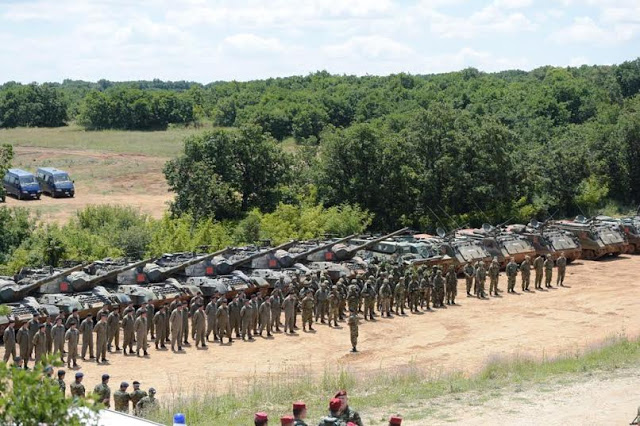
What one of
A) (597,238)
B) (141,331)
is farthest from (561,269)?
(141,331)

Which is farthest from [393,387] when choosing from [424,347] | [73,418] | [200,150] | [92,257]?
[200,150]

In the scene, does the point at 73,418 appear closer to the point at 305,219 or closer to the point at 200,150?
the point at 305,219

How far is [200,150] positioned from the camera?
3553 centimetres

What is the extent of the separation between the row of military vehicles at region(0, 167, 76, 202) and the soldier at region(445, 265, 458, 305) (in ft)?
84.2

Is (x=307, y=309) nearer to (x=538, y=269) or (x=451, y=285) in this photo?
(x=451, y=285)

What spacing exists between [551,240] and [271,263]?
413 inches

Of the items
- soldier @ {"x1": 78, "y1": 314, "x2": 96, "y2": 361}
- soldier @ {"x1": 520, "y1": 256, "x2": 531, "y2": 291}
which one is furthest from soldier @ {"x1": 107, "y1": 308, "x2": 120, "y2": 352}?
soldier @ {"x1": 520, "y1": 256, "x2": 531, "y2": 291}

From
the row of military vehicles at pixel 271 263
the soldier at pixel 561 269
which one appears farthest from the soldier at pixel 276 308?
the soldier at pixel 561 269

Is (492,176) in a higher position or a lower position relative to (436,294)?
higher

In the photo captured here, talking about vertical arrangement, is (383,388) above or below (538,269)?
below

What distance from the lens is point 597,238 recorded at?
33344mm

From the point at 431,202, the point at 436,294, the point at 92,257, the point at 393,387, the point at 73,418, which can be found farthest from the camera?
the point at 431,202

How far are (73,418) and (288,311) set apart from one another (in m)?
15.3

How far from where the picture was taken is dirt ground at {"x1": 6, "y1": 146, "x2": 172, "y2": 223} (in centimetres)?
4438
